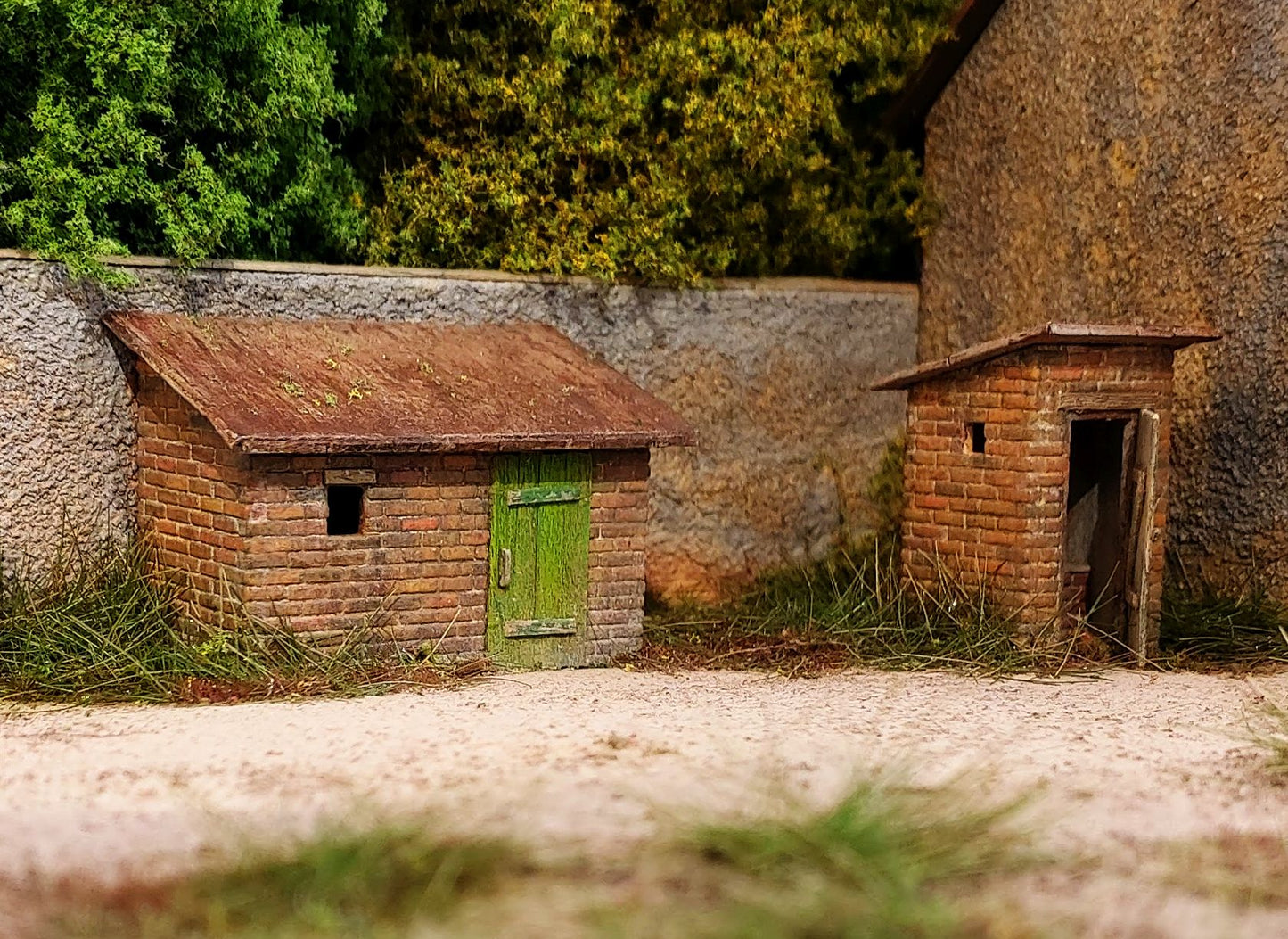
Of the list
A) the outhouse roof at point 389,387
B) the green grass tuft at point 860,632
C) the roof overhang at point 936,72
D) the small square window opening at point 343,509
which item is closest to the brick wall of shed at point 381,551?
the outhouse roof at point 389,387

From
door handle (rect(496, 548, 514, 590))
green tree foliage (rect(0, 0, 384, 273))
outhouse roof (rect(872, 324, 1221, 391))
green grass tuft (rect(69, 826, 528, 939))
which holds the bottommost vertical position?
green grass tuft (rect(69, 826, 528, 939))

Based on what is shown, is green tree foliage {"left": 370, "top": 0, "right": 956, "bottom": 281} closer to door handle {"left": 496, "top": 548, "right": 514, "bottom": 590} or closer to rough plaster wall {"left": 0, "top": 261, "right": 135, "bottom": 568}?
rough plaster wall {"left": 0, "top": 261, "right": 135, "bottom": 568}

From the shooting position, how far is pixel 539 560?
10055 millimetres

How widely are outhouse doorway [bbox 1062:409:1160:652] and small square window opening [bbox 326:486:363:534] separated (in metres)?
4.22

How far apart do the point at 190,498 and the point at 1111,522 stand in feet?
18.6

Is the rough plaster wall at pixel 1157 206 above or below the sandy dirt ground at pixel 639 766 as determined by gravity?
above

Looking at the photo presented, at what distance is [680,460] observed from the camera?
12.1 meters

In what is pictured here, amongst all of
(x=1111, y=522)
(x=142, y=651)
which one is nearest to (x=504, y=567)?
(x=142, y=651)

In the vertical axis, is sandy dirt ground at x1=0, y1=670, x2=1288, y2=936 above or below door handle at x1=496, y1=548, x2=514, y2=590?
below

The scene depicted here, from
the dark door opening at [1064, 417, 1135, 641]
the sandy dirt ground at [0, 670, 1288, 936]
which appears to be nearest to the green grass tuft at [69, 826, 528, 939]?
the sandy dirt ground at [0, 670, 1288, 936]

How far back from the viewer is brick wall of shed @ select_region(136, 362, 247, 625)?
9227 millimetres

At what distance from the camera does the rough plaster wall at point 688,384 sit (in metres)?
9.91

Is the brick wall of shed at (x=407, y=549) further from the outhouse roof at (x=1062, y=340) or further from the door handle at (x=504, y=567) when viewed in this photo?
the outhouse roof at (x=1062, y=340)

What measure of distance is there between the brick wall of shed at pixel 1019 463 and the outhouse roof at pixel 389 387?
1.71 meters
